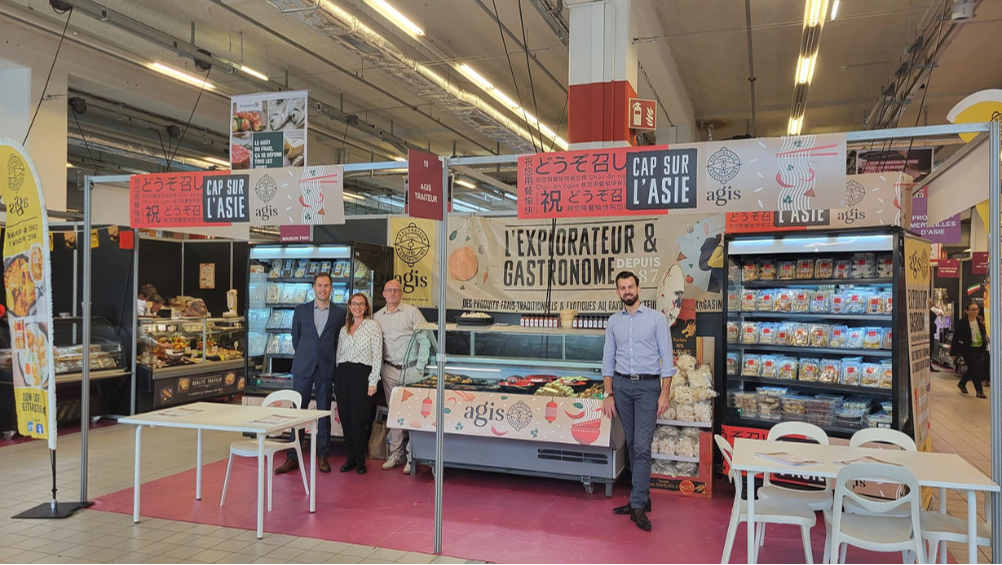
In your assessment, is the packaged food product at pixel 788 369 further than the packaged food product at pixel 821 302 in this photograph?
Yes

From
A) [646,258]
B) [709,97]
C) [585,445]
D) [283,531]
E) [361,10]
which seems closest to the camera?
[283,531]

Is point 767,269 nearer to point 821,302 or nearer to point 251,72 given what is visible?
point 821,302

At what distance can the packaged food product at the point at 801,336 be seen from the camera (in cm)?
594

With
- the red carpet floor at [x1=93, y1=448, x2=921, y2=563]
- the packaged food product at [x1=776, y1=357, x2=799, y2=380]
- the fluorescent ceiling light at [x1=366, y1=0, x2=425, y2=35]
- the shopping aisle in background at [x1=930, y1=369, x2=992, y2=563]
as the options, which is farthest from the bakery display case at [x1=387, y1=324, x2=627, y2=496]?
the fluorescent ceiling light at [x1=366, y1=0, x2=425, y2=35]

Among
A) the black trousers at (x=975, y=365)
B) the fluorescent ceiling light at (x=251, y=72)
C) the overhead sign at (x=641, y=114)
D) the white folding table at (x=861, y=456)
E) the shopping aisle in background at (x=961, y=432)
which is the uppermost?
the fluorescent ceiling light at (x=251, y=72)

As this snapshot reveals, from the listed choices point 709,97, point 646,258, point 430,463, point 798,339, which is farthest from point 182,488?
point 709,97

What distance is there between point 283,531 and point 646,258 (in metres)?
4.34

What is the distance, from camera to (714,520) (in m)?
5.01

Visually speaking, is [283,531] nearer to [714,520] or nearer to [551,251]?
[714,520]

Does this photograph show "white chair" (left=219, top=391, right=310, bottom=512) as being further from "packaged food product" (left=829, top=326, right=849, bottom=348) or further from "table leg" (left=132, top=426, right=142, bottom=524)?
"packaged food product" (left=829, top=326, right=849, bottom=348)

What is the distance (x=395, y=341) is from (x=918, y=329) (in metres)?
4.65

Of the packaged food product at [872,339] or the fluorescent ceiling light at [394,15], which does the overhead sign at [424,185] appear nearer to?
the fluorescent ceiling light at [394,15]

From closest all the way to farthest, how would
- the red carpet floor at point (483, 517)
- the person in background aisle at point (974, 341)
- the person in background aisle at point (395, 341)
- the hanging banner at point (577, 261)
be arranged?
1. the red carpet floor at point (483, 517)
2. the person in background aisle at point (395, 341)
3. the hanging banner at point (577, 261)
4. the person in background aisle at point (974, 341)

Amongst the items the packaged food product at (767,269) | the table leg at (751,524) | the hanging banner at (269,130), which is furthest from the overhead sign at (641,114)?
the table leg at (751,524)
